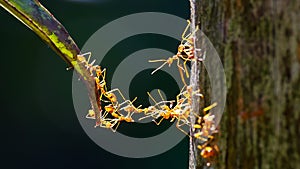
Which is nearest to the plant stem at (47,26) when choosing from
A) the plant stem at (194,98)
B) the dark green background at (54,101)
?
the plant stem at (194,98)

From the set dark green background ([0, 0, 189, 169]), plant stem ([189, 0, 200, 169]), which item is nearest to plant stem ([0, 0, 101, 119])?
plant stem ([189, 0, 200, 169])

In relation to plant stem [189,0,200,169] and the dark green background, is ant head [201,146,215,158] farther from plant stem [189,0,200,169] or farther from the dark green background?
the dark green background

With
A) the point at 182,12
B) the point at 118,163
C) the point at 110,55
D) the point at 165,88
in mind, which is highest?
the point at 182,12

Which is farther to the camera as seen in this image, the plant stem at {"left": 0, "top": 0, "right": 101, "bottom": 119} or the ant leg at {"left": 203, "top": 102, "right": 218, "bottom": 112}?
the plant stem at {"left": 0, "top": 0, "right": 101, "bottom": 119}

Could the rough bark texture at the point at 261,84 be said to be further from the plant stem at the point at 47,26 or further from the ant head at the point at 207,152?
the plant stem at the point at 47,26

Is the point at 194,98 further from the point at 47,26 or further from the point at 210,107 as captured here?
the point at 47,26

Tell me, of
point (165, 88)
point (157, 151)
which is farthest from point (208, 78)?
point (165, 88)

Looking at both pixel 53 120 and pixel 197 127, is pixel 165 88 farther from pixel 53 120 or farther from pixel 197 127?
pixel 197 127
